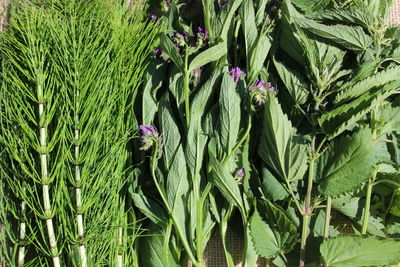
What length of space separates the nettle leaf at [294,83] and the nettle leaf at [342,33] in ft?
0.30

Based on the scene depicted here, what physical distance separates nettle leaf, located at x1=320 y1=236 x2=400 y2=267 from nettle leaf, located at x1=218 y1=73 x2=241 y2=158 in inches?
10.4

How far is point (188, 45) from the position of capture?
970 millimetres

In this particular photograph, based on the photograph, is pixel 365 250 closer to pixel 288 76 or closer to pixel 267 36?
pixel 288 76

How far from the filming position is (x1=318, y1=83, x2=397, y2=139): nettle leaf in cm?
82

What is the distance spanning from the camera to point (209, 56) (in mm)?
911

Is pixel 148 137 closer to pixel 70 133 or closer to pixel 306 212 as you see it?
pixel 70 133

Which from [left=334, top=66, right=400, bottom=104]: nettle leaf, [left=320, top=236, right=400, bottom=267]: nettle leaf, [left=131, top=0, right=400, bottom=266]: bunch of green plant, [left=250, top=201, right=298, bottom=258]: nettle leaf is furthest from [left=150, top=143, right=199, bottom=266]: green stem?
[left=334, top=66, right=400, bottom=104]: nettle leaf

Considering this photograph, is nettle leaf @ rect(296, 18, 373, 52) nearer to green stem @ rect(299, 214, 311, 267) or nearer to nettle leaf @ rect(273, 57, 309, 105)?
nettle leaf @ rect(273, 57, 309, 105)

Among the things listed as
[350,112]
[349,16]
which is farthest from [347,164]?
[349,16]

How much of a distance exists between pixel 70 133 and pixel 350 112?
54 cm

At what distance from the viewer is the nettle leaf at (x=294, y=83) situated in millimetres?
916

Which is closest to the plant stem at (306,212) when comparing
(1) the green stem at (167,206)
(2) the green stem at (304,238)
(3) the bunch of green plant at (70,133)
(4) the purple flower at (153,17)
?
(2) the green stem at (304,238)

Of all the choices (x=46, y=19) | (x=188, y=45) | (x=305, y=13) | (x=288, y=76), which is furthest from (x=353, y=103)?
(x=46, y=19)

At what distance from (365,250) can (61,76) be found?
68 centimetres
